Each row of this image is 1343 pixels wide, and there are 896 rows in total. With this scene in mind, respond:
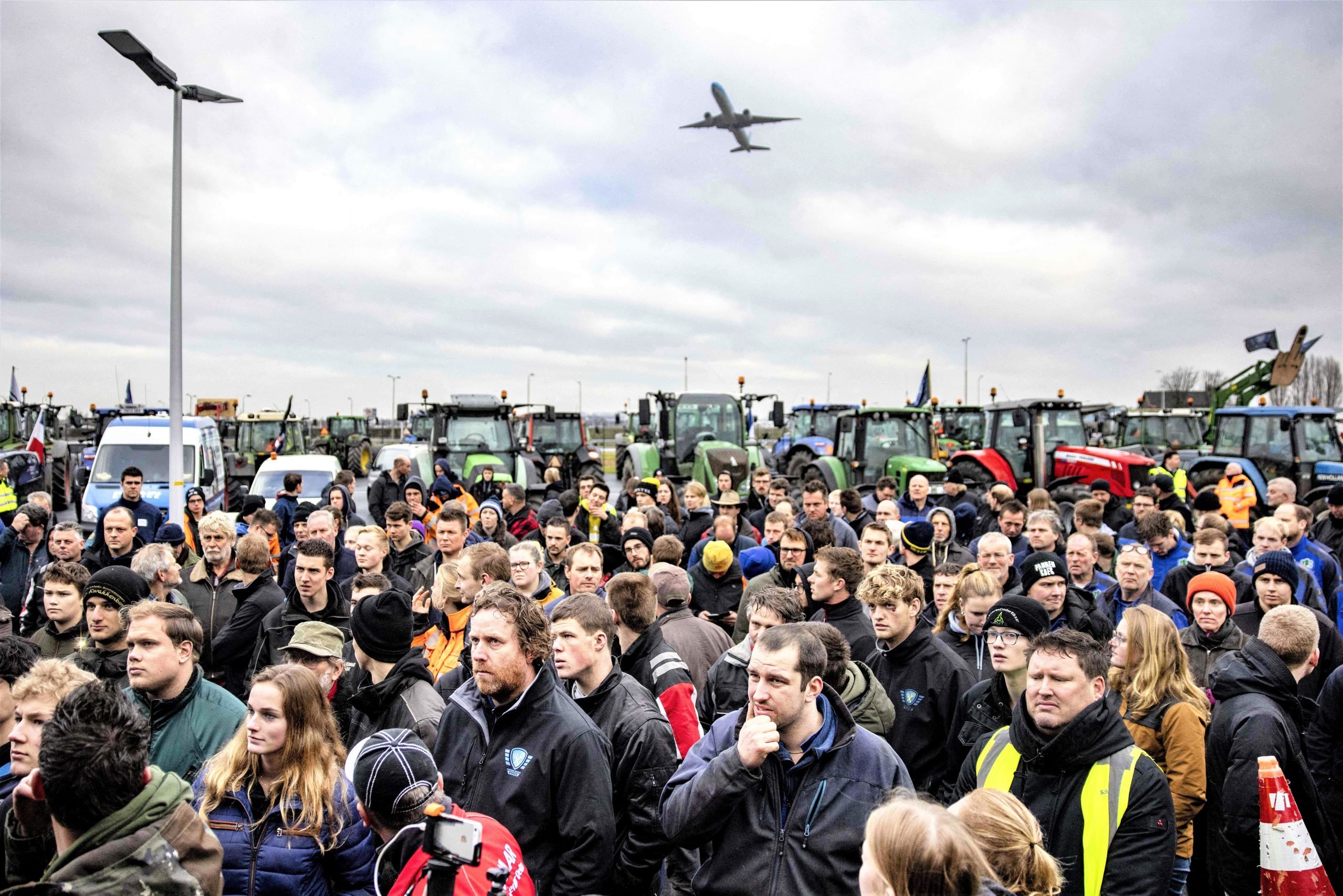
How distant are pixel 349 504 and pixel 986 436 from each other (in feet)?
35.6

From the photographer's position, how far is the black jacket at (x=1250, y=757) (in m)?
3.11

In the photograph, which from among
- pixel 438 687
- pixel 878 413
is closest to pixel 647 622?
pixel 438 687

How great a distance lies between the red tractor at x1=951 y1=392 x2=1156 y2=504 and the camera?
44.5ft

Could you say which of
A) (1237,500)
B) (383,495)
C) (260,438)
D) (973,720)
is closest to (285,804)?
(973,720)

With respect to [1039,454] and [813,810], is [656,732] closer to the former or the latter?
[813,810]

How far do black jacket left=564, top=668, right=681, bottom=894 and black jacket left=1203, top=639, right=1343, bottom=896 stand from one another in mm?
2022

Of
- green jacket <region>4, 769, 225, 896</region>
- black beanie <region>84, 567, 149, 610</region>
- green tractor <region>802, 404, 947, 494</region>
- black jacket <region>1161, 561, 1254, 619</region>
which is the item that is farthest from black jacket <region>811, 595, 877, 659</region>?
green tractor <region>802, 404, 947, 494</region>

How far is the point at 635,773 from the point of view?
2.91 meters

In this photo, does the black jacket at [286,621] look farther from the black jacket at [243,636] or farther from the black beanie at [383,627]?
the black beanie at [383,627]

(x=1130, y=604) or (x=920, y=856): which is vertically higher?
(x=920, y=856)

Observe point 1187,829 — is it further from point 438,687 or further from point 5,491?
point 5,491

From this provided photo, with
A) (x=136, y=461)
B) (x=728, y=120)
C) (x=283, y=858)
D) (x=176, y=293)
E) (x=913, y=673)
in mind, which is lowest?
(x=283, y=858)

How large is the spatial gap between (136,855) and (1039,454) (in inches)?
578

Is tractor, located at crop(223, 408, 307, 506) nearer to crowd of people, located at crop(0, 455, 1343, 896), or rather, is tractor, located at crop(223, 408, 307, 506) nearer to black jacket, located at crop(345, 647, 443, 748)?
crowd of people, located at crop(0, 455, 1343, 896)
